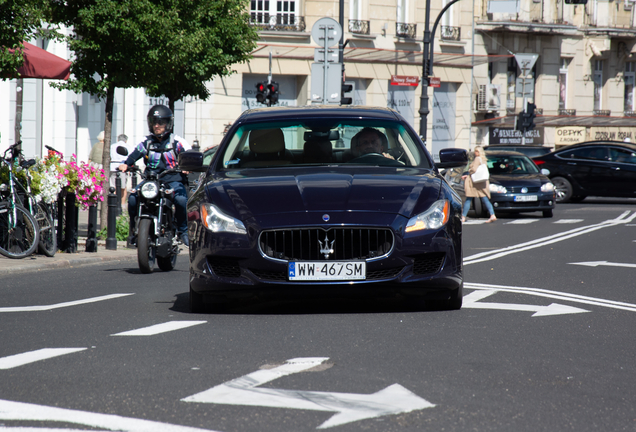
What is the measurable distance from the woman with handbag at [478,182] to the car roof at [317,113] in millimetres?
13196

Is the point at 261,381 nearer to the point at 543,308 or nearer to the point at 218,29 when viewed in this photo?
the point at 543,308

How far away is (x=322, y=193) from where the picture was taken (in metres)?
7.07

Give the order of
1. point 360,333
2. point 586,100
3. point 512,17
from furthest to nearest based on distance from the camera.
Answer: point 586,100 → point 512,17 → point 360,333

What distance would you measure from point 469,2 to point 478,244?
107 feet

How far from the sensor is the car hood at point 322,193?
6941mm

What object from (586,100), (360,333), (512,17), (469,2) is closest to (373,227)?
(360,333)

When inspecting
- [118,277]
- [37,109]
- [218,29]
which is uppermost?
[218,29]

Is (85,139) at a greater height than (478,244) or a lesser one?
greater

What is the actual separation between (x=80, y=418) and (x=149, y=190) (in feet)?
20.7

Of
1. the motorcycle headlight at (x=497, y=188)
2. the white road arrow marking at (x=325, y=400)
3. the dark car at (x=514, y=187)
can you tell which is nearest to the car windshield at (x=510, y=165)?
the dark car at (x=514, y=187)

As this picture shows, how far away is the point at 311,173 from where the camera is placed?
7.62 meters

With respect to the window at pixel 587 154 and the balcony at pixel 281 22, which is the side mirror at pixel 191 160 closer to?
the window at pixel 587 154

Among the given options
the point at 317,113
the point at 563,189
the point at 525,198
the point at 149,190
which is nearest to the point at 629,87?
the point at 563,189

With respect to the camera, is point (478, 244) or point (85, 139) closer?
point (478, 244)
